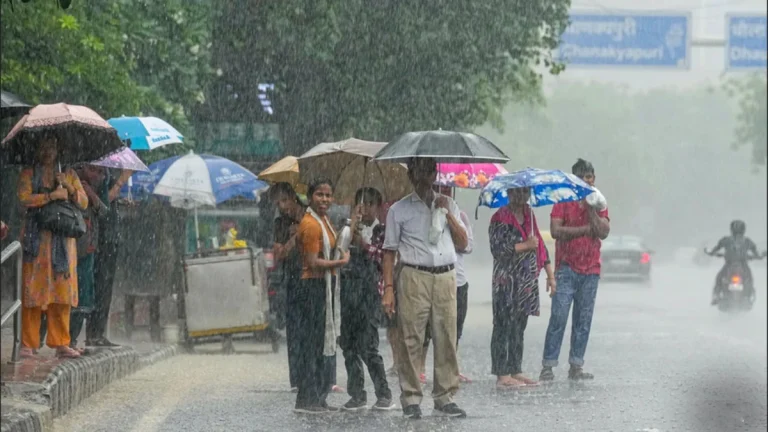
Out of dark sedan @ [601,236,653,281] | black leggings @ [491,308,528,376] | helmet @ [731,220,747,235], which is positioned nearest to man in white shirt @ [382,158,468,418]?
black leggings @ [491,308,528,376]

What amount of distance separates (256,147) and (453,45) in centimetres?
422

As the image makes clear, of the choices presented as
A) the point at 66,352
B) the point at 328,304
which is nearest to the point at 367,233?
the point at 328,304

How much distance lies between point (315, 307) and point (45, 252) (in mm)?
2102

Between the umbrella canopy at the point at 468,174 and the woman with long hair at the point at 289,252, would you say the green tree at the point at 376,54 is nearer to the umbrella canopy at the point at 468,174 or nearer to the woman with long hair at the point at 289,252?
the umbrella canopy at the point at 468,174

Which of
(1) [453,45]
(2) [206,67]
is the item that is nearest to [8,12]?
(2) [206,67]

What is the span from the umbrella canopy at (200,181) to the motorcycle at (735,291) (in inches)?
414

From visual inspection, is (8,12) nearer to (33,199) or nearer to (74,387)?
(33,199)

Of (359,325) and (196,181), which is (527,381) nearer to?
(359,325)

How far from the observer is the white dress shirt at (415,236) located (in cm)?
1001

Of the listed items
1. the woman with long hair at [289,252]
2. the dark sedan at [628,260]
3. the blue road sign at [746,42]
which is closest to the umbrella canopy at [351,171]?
the woman with long hair at [289,252]

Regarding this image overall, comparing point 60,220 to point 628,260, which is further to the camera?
point 628,260

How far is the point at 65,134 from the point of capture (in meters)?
11.5

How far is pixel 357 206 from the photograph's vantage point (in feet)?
35.3

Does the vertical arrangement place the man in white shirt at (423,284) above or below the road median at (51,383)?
above
